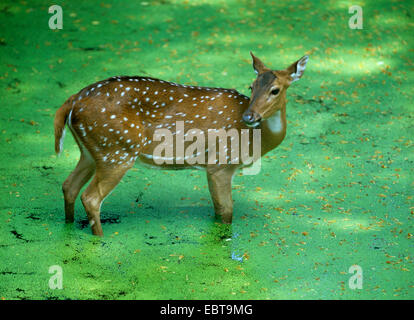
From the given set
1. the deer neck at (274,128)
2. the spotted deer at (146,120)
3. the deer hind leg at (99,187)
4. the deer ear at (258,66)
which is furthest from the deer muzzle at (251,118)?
the deer hind leg at (99,187)

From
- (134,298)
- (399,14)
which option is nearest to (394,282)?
(134,298)

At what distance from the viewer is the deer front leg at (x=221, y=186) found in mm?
5762

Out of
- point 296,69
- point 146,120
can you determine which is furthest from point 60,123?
point 296,69

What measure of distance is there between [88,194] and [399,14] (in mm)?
6052

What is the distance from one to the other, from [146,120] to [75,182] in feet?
2.75

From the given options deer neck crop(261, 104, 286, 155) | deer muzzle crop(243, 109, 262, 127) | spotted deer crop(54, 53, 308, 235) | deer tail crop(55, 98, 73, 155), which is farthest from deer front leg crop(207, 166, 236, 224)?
deer tail crop(55, 98, 73, 155)

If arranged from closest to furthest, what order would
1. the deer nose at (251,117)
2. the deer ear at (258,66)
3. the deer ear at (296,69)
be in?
1. the deer nose at (251,117)
2. the deer ear at (296,69)
3. the deer ear at (258,66)

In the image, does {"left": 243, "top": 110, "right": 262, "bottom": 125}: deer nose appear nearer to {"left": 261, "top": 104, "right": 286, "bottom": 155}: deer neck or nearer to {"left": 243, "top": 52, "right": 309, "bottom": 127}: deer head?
{"left": 243, "top": 52, "right": 309, "bottom": 127}: deer head

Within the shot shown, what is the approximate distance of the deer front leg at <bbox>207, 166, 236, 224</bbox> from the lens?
5762 millimetres

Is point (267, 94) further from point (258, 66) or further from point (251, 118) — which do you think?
point (258, 66)

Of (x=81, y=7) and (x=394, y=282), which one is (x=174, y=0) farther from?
(x=394, y=282)

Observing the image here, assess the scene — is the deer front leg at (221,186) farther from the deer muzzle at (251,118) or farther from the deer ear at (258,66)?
the deer ear at (258,66)

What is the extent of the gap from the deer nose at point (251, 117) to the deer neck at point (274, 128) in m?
0.30

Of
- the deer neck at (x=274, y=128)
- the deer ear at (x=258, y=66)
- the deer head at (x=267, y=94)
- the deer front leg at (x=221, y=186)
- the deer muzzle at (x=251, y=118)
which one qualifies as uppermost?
the deer ear at (x=258, y=66)
